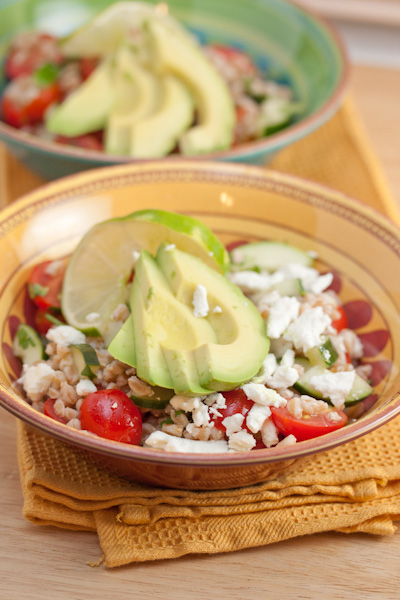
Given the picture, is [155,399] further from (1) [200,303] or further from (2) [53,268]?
(2) [53,268]

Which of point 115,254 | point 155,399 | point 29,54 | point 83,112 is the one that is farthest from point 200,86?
point 155,399

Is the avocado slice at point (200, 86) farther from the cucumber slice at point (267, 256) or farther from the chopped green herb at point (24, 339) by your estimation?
the chopped green herb at point (24, 339)

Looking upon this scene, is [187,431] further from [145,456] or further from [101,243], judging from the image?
[101,243]

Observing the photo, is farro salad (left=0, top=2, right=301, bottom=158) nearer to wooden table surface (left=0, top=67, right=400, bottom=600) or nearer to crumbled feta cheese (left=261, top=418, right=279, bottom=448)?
crumbled feta cheese (left=261, top=418, right=279, bottom=448)

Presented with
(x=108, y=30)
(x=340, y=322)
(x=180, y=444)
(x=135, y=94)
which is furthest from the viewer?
(x=108, y=30)

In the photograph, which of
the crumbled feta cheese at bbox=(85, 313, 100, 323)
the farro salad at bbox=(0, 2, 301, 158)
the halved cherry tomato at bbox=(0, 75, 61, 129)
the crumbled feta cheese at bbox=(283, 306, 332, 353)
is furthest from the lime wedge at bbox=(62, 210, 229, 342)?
the halved cherry tomato at bbox=(0, 75, 61, 129)
